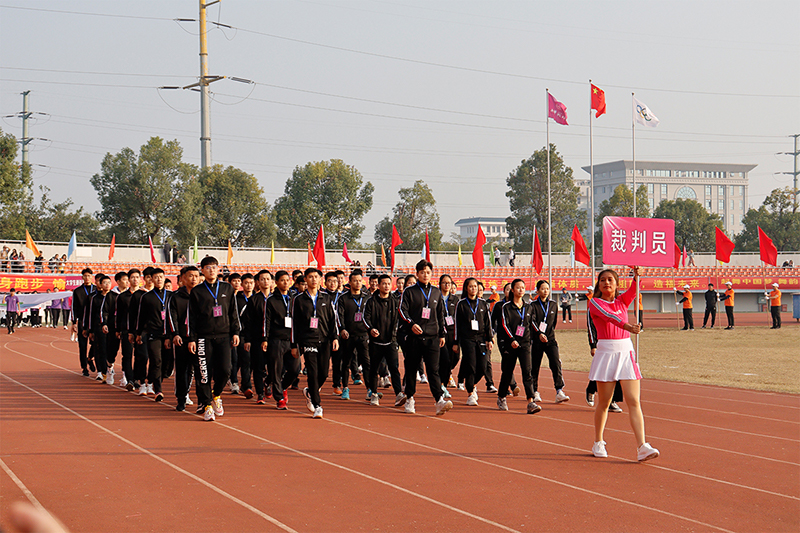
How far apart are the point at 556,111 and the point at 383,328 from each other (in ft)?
75.7

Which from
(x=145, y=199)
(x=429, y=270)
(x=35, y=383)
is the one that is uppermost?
(x=145, y=199)

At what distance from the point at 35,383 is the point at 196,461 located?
26.3ft

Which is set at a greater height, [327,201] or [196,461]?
[327,201]

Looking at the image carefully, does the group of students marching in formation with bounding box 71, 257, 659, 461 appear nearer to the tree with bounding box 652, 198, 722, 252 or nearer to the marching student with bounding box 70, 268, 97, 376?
the marching student with bounding box 70, 268, 97, 376

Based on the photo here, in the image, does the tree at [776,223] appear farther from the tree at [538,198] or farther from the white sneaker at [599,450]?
the white sneaker at [599,450]

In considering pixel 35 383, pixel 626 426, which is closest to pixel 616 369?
pixel 626 426

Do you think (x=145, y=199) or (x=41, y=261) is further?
(x=145, y=199)

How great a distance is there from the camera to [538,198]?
2554 inches

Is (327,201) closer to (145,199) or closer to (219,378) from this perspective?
(145,199)

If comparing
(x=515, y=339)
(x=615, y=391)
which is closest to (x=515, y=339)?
(x=515, y=339)

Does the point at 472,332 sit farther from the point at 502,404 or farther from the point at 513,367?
the point at 502,404

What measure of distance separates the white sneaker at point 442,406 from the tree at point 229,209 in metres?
44.6

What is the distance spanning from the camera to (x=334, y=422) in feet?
31.9

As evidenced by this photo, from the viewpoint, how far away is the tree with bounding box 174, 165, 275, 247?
178 feet
